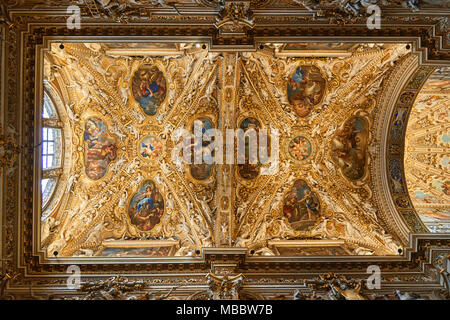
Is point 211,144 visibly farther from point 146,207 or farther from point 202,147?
point 146,207

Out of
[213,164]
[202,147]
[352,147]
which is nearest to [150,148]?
[202,147]

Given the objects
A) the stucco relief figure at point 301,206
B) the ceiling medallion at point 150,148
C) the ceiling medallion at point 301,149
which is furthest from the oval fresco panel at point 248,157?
the ceiling medallion at point 150,148

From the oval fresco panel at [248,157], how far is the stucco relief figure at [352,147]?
10.2 ft

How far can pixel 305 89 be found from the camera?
34.9 ft

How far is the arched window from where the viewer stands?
991 centimetres

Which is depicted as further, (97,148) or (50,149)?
(97,148)

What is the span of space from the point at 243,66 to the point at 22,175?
25.3 feet

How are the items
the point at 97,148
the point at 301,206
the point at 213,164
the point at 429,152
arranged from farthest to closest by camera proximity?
the point at 429,152 < the point at 301,206 < the point at 213,164 < the point at 97,148

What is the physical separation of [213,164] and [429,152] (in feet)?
32.7

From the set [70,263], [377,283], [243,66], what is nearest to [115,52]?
[243,66]

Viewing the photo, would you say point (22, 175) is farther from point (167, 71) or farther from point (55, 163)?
point (167, 71)

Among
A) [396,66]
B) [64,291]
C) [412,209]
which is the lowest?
[64,291]
